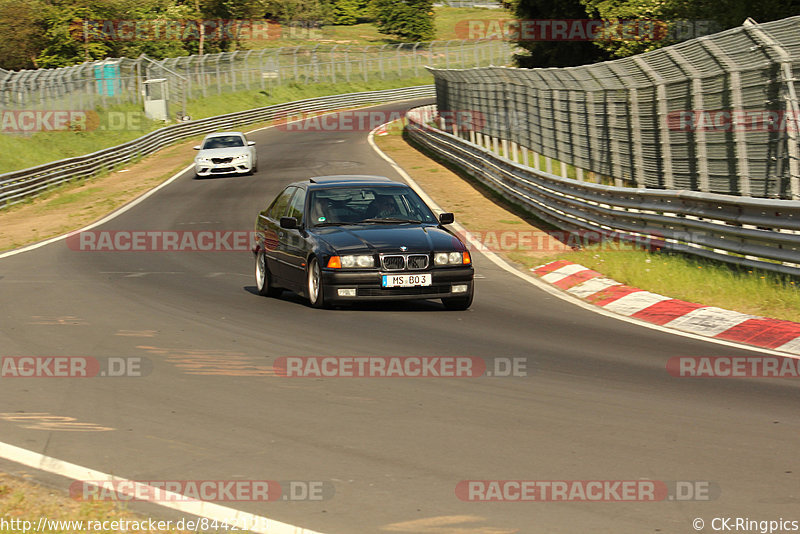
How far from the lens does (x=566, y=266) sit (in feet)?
51.5

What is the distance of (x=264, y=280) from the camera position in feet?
44.1

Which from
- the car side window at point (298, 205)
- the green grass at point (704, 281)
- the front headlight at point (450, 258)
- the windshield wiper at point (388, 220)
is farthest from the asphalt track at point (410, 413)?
the green grass at point (704, 281)

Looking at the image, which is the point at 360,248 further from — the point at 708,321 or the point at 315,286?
the point at 708,321

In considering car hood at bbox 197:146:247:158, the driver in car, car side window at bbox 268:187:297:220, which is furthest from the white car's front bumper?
the driver in car

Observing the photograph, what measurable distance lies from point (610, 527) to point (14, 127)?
133ft

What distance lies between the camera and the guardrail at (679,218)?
1173 cm

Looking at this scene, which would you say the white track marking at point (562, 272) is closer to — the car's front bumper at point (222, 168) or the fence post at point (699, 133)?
the fence post at point (699, 133)

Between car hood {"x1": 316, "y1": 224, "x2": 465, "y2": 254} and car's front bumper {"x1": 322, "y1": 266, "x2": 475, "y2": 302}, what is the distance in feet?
0.88

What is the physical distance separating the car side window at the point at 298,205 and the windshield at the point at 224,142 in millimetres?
22973

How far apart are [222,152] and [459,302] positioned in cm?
2441

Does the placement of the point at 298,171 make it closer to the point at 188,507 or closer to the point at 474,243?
the point at 474,243

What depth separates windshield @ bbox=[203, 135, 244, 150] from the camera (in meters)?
35.6

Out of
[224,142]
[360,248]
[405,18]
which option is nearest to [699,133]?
[360,248]

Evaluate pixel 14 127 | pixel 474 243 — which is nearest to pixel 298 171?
pixel 14 127
